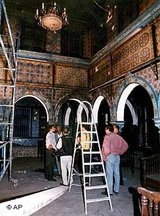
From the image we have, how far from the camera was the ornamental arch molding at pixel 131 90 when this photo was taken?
562 cm

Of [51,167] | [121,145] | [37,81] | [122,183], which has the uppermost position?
[37,81]

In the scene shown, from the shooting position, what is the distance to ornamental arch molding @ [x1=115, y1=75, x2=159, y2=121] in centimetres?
562

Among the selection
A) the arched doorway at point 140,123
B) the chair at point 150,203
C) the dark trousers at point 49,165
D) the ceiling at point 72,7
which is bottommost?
the dark trousers at point 49,165

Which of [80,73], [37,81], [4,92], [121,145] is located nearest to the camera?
[121,145]

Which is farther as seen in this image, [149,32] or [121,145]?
[149,32]

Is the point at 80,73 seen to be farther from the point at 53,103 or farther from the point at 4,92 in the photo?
the point at 4,92

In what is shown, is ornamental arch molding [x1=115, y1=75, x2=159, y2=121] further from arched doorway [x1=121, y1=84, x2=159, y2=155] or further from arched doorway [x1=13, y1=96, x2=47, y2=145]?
arched doorway [x1=13, y1=96, x2=47, y2=145]

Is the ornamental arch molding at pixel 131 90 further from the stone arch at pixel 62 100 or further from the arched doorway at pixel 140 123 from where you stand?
the stone arch at pixel 62 100

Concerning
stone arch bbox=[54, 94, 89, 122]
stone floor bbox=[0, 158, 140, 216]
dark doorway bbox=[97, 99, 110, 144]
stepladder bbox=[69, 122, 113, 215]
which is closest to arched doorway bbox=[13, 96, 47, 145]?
stone arch bbox=[54, 94, 89, 122]

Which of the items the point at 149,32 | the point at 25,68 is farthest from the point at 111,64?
the point at 25,68

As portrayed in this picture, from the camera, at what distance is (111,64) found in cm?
802

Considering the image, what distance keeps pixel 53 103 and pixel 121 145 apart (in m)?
5.32

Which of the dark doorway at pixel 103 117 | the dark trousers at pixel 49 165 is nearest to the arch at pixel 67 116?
the dark doorway at pixel 103 117

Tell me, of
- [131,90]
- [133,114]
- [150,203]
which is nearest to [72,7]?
[131,90]
